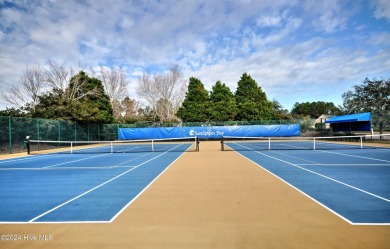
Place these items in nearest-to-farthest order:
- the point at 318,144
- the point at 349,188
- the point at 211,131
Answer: the point at 349,188 < the point at 318,144 < the point at 211,131

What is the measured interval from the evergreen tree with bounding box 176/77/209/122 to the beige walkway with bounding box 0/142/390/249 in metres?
39.0

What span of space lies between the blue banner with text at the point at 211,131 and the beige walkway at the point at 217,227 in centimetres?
2920

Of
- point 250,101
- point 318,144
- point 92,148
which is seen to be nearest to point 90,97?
point 92,148

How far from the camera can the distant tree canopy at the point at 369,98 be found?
52.7 meters

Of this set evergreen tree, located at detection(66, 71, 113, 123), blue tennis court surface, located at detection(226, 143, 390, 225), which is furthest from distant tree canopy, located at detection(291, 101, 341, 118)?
blue tennis court surface, located at detection(226, 143, 390, 225)

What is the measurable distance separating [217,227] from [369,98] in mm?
63208

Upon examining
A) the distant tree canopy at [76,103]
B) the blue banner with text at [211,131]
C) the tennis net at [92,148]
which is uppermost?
the distant tree canopy at [76,103]

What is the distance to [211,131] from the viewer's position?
118 ft

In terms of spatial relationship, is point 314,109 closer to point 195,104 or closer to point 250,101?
point 250,101

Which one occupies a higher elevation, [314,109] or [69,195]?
[314,109]

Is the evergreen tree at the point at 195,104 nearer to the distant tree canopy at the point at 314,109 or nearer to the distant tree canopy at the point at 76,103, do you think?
the distant tree canopy at the point at 76,103

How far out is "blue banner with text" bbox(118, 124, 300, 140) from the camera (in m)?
35.4

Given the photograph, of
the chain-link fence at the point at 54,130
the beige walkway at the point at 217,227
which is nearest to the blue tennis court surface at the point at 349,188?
the beige walkway at the point at 217,227

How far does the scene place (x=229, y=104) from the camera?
4512 centimetres
